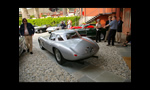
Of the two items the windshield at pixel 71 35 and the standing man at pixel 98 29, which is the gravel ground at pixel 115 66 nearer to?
the windshield at pixel 71 35

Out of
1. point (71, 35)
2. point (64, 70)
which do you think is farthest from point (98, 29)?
point (64, 70)

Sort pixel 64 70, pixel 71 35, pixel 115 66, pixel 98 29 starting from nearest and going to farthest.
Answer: pixel 64 70
pixel 115 66
pixel 71 35
pixel 98 29

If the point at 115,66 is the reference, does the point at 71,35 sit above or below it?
above

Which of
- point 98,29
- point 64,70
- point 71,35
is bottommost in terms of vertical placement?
point 64,70

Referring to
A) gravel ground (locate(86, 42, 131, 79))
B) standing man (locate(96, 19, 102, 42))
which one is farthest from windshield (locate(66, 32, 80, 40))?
standing man (locate(96, 19, 102, 42))

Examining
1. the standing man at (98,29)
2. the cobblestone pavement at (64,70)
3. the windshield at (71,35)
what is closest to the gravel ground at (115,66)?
the cobblestone pavement at (64,70)

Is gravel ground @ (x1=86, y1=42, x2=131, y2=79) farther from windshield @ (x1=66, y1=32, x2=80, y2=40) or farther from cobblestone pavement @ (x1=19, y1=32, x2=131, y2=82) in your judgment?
windshield @ (x1=66, y1=32, x2=80, y2=40)

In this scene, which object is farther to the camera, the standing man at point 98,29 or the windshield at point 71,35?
the standing man at point 98,29

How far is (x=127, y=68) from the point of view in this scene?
3045 mm

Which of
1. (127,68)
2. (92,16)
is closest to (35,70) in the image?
(127,68)

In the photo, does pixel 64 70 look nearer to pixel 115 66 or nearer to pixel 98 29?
pixel 115 66

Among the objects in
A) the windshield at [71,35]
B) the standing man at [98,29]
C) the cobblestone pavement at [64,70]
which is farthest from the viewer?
the standing man at [98,29]
